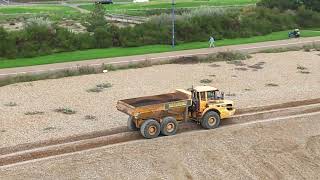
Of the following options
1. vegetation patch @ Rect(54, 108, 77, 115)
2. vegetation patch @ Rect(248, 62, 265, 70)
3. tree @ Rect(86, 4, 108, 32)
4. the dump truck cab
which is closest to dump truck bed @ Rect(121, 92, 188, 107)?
the dump truck cab

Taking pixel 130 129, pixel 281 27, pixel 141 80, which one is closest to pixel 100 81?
pixel 141 80

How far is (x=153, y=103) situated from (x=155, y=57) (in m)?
19.6

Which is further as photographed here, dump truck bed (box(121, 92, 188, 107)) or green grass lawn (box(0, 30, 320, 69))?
green grass lawn (box(0, 30, 320, 69))

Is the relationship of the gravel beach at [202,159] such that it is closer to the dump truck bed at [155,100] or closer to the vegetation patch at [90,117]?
the dump truck bed at [155,100]

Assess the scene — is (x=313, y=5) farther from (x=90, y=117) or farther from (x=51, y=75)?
(x=90, y=117)

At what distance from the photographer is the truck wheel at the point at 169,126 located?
2420 cm

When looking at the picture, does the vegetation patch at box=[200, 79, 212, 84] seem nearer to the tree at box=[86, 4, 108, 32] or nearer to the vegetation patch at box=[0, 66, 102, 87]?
the vegetation patch at box=[0, 66, 102, 87]

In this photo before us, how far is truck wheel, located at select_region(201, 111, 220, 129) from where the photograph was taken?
25156 millimetres

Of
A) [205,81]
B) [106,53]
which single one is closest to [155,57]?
[106,53]

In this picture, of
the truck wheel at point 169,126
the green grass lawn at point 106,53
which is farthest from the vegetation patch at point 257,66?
the truck wheel at point 169,126

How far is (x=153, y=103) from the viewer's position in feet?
80.5

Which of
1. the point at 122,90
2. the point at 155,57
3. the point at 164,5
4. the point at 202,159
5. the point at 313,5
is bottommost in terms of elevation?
the point at 202,159

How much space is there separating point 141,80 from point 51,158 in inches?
613

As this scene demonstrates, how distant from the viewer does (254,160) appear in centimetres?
2311
